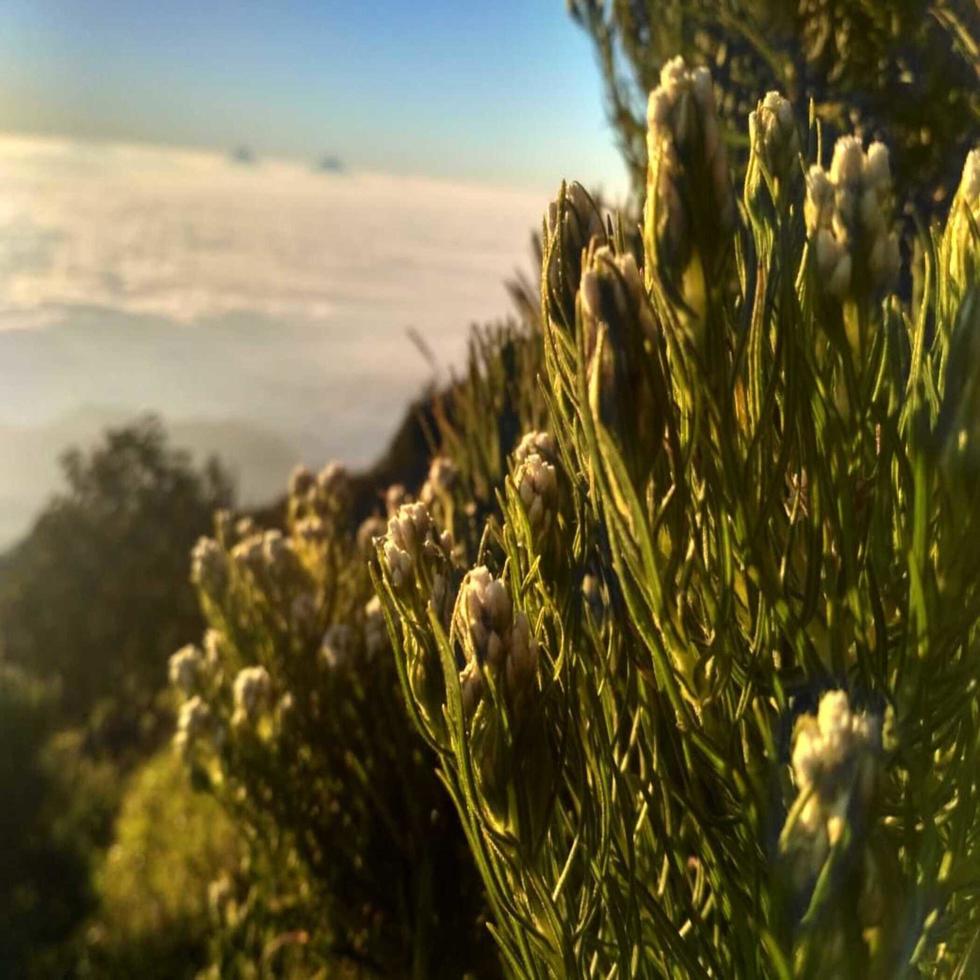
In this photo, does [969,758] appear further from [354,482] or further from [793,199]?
[354,482]

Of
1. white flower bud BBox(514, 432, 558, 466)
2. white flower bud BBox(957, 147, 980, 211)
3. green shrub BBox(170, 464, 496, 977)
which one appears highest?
white flower bud BBox(957, 147, 980, 211)

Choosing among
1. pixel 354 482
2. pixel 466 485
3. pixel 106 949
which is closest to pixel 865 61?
pixel 466 485

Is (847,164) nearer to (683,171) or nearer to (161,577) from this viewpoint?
(683,171)

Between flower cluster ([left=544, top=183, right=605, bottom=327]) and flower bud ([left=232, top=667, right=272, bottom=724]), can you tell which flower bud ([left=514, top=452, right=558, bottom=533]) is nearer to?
flower cluster ([left=544, top=183, right=605, bottom=327])

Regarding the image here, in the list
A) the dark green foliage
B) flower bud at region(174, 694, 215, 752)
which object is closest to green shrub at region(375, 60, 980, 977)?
flower bud at region(174, 694, 215, 752)

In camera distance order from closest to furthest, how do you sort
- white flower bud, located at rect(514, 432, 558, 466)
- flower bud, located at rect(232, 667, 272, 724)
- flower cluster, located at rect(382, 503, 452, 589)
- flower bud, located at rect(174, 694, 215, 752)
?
flower cluster, located at rect(382, 503, 452, 589) < white flower bud, located at rect(514, 432, 558, 466) < flower bud, located at rect(232, 667, 272, 724) < flower bud, located at rect(174, 694, 215, 752)

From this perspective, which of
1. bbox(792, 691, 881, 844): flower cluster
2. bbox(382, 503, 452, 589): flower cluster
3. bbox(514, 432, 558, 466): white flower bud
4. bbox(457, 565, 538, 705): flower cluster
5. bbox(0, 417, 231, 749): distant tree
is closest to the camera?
bbox(792, 691, 881, 844): flower cluster
